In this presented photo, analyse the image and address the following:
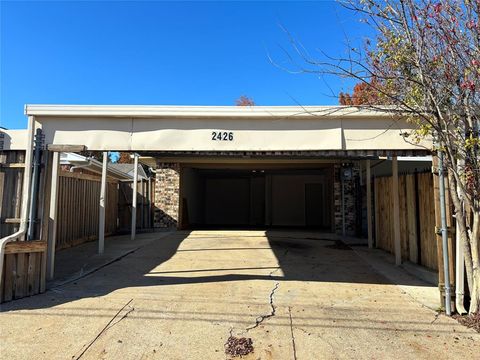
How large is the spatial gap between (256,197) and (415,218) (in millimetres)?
13554

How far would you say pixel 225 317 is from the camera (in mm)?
4770

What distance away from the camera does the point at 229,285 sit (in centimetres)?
639

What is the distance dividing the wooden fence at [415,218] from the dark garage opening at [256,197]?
5666 mm

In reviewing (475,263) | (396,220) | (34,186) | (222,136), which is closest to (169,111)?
(222,136)

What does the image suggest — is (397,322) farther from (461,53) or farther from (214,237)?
(214,237)

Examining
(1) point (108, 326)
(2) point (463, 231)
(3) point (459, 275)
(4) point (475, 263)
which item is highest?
(2) point (463, 231)

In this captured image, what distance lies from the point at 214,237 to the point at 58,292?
706 cm

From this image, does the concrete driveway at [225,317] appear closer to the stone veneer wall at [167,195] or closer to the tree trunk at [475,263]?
the tree trunk at [475,263]

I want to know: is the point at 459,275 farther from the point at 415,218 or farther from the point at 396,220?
the point at 396,220

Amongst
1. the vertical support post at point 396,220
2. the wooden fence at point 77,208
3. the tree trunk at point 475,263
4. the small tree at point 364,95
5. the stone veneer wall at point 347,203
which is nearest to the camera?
the tree trunk at point 475,263

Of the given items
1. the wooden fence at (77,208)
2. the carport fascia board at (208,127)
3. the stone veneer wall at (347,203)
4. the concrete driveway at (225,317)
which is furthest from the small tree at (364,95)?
the stone veneer wall at (347,203)

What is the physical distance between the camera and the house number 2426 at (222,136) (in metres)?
6.21

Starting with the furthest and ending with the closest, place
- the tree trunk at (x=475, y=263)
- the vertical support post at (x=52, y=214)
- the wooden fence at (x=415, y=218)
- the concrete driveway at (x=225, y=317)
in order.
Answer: the wooden fence at (x=415, y=218) < the vertical support post at (x=52, y=214) < the tree trunk at (x=475, y=263) < the concrete driveway at (x=225, y=317)

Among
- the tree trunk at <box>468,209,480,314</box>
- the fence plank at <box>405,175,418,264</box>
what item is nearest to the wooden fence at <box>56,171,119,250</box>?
the fence plank at <box>405,175,418,264</box>
